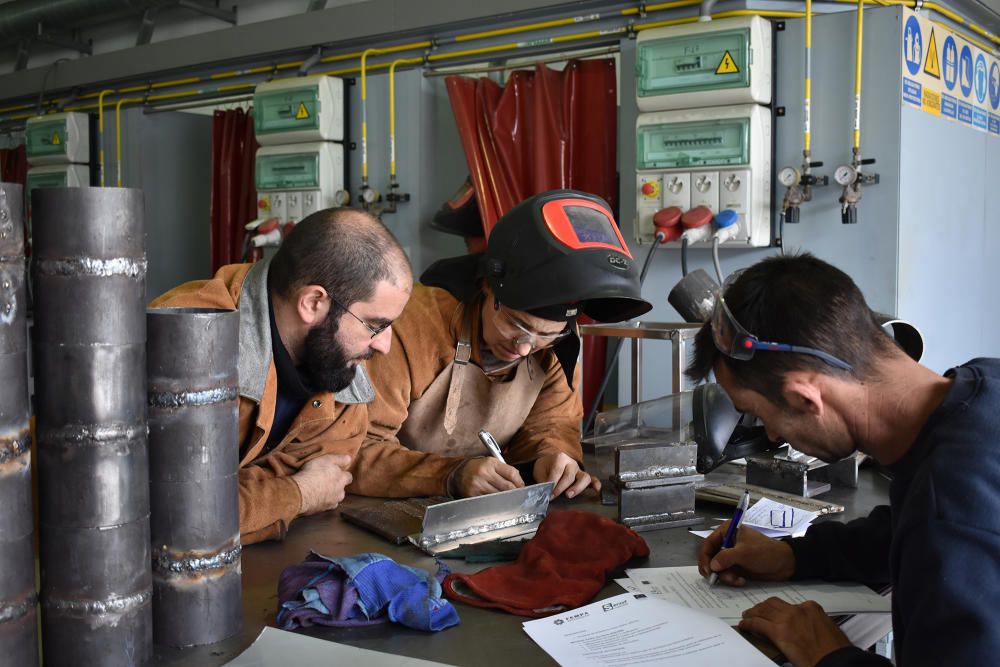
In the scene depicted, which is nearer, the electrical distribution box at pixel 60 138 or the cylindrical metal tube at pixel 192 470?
the cylindrical metal tube at pixel 192 470

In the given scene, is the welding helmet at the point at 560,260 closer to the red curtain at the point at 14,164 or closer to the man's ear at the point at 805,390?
the man's ear at the point at 805,390

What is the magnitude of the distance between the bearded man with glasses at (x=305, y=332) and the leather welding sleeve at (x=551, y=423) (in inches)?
20.1

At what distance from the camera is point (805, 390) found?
1.23 meters

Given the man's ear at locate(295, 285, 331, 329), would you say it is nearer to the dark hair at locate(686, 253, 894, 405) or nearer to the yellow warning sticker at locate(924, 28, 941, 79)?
the dark hair at locate(686, 253, 894, 405)

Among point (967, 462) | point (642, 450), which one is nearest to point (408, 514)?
point (642, 450)

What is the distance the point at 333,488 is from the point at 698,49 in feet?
6.33

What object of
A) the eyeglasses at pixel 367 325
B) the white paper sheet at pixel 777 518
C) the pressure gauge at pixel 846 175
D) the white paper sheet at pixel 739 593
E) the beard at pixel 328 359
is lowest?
A: the white paper sheet at pixel 739 593

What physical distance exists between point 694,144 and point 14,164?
4.44m

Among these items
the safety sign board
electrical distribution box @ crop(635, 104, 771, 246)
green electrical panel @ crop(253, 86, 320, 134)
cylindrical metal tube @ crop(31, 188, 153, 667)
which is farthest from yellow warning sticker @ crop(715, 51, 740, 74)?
cylindrical metal tube @ crop(31, 188, 153, 667)

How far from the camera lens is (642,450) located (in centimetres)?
175

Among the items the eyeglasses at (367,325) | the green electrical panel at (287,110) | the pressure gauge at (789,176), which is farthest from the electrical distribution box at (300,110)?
the eyeglasses at (367,325)

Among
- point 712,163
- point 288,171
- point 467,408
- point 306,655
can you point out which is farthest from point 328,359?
point 288,171

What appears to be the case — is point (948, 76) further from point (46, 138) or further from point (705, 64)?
point (46, 138)

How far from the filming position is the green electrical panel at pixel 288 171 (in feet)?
13.1
